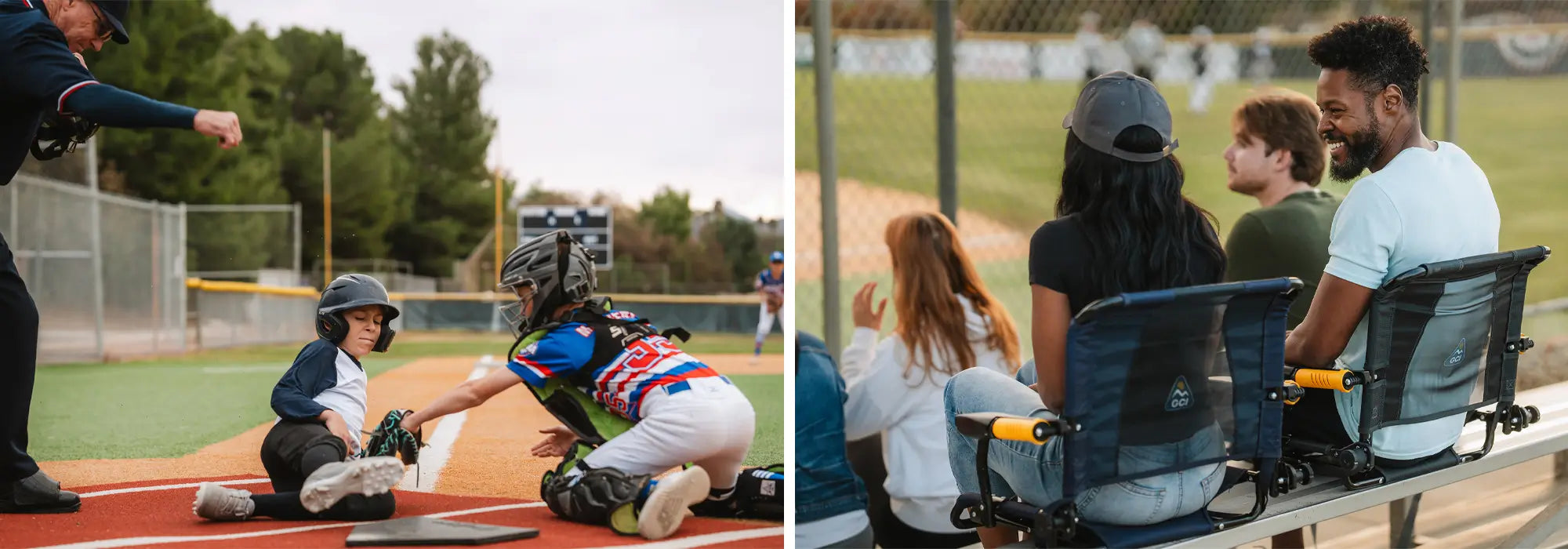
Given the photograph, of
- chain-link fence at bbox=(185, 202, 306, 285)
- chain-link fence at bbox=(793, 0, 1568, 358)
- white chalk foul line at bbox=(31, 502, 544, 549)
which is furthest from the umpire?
chain-link fence at bbox=(185, 202, 306, 285)

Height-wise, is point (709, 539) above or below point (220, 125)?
below

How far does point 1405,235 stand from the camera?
2.63 m

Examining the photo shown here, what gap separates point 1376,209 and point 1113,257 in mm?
827

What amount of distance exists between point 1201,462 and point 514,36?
15.0 metres

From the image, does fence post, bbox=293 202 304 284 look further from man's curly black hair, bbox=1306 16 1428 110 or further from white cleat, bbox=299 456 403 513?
man's curly black hair, bbox=1306 16 1428 110

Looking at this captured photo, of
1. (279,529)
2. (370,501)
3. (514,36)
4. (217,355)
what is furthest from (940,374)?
(514,36)

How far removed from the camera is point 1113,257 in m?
2.21

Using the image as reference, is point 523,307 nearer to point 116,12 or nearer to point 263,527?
point 263,527

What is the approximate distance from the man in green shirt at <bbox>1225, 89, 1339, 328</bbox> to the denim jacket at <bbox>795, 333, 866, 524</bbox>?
1.37 metres

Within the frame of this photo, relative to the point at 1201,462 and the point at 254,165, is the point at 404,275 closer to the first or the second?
the point at 254,165

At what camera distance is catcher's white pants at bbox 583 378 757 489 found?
3.21 meters

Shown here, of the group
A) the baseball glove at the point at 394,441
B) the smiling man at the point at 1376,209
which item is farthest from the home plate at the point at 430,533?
the smiling man at the point at 1376,209

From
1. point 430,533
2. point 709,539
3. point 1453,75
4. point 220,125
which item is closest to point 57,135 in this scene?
point 220,125

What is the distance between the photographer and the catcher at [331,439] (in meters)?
2.94
